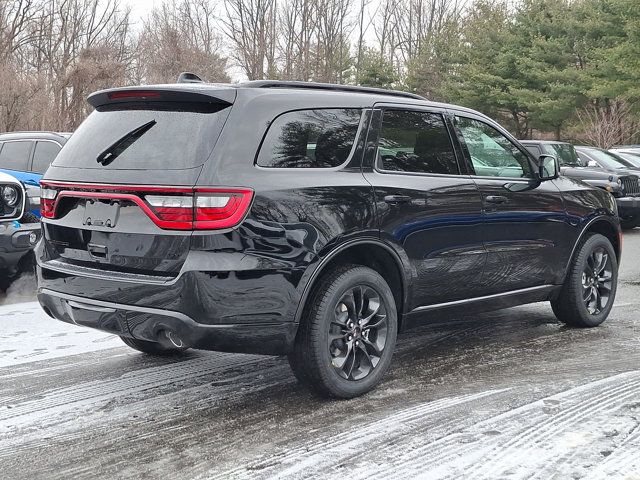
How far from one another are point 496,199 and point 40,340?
11.6 feet

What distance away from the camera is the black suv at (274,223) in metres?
3.67

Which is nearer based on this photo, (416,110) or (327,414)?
(327,414)

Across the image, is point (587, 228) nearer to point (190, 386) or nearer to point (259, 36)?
point (190, 386)

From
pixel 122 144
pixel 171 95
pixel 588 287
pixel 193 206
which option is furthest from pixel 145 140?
pixel 588 287

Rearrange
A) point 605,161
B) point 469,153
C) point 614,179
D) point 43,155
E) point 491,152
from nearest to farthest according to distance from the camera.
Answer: point 469,153
point 491,152
point 43,155
point 614,179
point 605,161

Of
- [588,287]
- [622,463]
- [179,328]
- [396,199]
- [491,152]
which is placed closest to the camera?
[622,463]

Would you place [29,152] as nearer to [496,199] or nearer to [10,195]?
[10,195]

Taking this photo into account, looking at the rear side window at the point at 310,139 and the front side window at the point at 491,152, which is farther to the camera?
the front side window at the point at 491,152

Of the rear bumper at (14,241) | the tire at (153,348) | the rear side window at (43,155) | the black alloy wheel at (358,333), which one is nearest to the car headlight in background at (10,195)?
the rear bumper at (14,241)

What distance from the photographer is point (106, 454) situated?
3.49 m

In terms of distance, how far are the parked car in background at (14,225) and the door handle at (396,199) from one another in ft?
14.3

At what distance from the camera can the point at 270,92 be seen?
4023 millimetres

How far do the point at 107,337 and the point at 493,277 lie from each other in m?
2.96

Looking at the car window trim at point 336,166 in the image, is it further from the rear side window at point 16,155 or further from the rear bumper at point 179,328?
the rear side window at point 16,155
